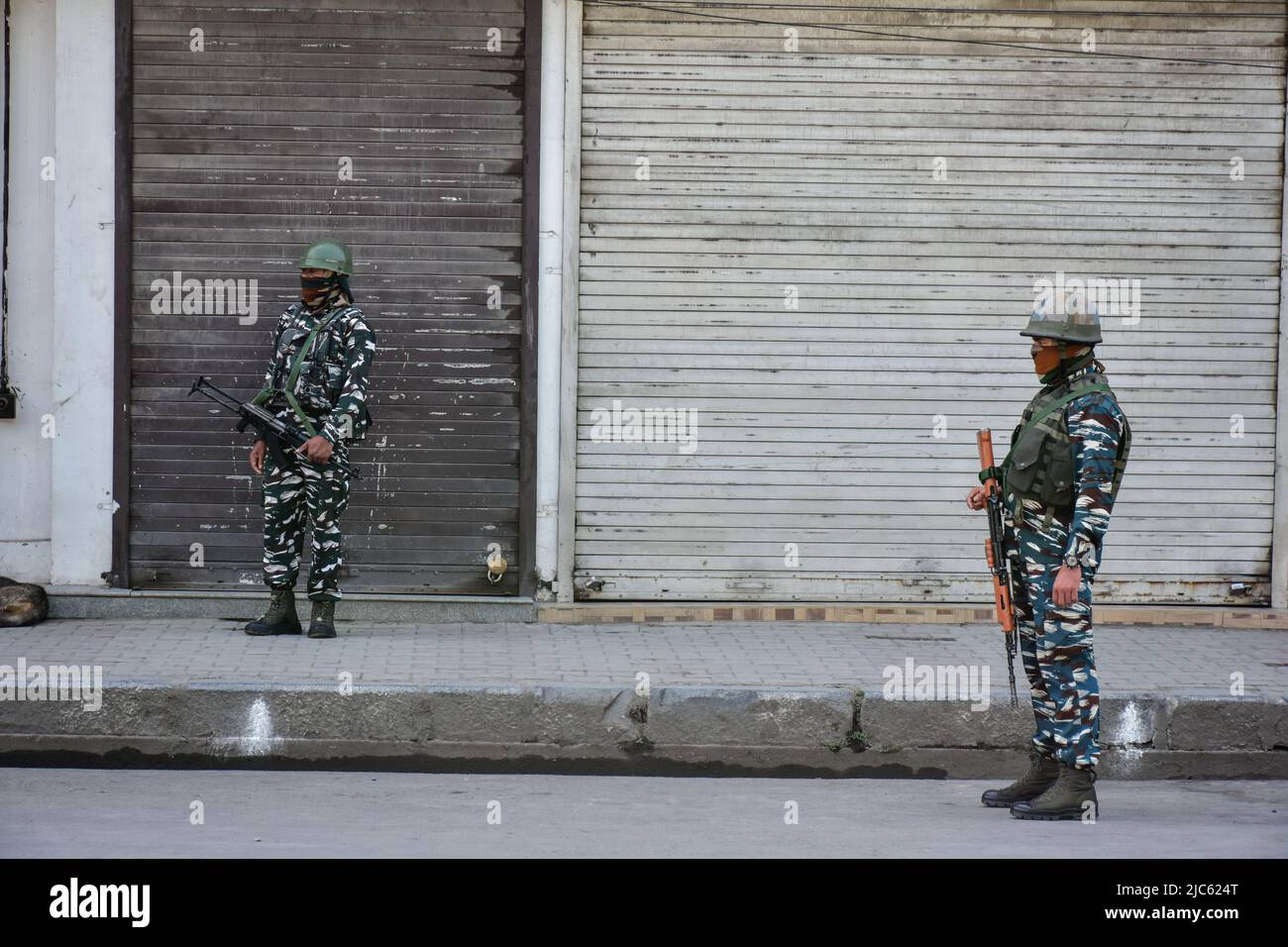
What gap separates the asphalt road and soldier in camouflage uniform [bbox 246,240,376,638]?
5.59 ft

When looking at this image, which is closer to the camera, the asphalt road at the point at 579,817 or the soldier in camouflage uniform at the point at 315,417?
the asphalt road at the point at 579,817

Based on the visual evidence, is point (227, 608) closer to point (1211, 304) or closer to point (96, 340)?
point (96, 340)

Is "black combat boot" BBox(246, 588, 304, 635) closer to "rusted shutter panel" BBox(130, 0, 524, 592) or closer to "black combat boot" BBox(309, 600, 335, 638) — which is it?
"black combat boot" BBox(309, 600, 335, 638)

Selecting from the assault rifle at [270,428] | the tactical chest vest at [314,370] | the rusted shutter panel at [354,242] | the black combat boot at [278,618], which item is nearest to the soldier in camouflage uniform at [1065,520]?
the tactical chest vest at [314,370]

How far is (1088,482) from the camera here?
5.69 meters

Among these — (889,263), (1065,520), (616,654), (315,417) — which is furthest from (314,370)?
(1065,520)

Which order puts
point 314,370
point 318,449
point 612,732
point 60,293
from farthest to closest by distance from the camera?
point 60,293
point 314,370
point 318,449
point 612,732

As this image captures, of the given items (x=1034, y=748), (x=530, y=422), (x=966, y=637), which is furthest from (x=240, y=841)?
(x=966, y=637)

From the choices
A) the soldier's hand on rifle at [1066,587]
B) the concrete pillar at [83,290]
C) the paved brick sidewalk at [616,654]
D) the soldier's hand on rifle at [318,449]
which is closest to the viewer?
the soldier's hand on rifle at [1066,587]

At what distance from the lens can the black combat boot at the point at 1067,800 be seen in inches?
229

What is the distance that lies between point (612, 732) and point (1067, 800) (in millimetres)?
2045

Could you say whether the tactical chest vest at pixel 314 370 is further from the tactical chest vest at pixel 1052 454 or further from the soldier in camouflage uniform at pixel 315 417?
the tactical chest vest at pixel 1052 454

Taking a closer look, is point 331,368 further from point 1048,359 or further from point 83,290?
point 1048,359

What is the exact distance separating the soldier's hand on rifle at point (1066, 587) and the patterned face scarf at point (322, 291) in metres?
4.10
